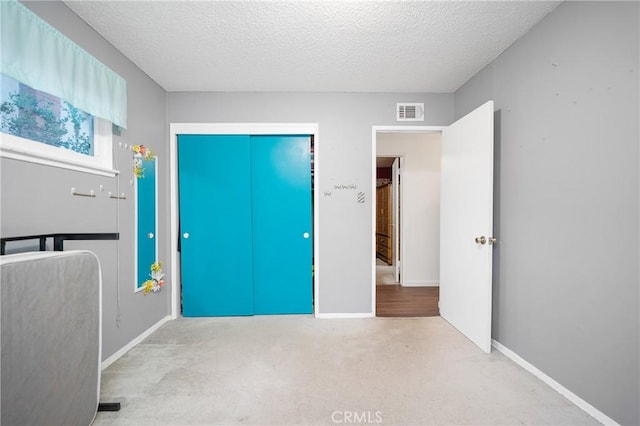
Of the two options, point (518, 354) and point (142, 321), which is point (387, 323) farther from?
point (142, 321)

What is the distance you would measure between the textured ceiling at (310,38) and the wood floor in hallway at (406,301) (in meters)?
2.52

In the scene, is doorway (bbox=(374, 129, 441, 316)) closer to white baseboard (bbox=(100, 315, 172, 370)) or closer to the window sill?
white baseboard (bbox=(100, 315, 172, 370))

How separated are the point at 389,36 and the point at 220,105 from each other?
73.6 inches

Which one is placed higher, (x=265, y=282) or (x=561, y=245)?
(x=561, y=245)

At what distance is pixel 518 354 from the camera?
204 centimetres

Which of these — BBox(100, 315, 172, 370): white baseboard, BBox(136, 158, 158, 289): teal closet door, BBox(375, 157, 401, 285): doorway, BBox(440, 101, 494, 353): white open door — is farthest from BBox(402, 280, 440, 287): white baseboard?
BBox(136, 158, 158, 289): teal closet door

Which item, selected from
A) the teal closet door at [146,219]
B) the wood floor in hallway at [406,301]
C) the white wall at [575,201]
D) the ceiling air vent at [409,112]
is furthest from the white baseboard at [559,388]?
the teal closet door at [146,219]

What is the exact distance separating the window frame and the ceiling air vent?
2717mm

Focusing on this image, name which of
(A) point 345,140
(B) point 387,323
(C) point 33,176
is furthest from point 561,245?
(C) point 33,176

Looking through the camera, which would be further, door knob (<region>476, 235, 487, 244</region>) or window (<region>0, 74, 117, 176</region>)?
door knob (<region>476, 235, 487, 244</region>)

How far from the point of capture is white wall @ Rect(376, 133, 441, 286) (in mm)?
4195

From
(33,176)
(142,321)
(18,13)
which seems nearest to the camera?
(18,13)

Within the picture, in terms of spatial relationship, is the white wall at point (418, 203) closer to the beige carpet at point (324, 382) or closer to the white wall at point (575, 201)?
the beige carpet at point (324, 382)

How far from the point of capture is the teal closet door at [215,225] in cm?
294
